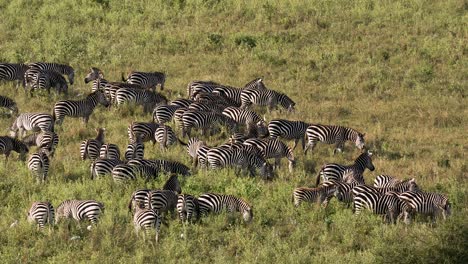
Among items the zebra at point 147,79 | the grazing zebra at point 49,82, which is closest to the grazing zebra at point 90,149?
the grazing zebra at point 49,82

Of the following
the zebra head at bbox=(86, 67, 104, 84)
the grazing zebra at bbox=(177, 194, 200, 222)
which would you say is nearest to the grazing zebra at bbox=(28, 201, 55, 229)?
the grazing zebra at bbox=(177, 194, 200, 222)

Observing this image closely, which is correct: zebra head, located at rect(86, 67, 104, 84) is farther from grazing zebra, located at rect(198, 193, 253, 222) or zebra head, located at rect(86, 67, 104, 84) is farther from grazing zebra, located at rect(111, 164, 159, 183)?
grazing zebra, located at rect(198, 193, 253, 222)

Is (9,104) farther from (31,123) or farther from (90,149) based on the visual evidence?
(90,149)

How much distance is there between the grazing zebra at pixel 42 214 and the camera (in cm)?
1778

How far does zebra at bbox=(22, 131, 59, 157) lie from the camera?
22781 millimetres

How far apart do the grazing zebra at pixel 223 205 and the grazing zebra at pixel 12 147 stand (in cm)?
618

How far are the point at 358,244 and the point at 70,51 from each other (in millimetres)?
20122

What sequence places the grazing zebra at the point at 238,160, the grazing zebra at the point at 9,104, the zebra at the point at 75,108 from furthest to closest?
1. the grazing zebra at the point at 9,104
2. the zebra at the point at 75,108
3. the grazing zebra at the point at 238,160

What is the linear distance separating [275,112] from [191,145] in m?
5.91

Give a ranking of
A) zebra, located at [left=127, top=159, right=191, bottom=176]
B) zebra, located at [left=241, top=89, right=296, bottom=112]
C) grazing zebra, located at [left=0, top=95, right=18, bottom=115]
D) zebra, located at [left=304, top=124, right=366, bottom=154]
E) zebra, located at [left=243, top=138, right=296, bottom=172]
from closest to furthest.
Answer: zebra, located at [left=127, top=159, right=191, bottom=176] → zebra, located at [left=243, top=138, right=296, bottom=172] → zebra, located at [left=304, top=124, right=366, bottom=154] → grazing zebra, located at [left=0, top=95, right=18, bottom=115] → zebra, located at [left=241, top=89, right=296, bottom=112]

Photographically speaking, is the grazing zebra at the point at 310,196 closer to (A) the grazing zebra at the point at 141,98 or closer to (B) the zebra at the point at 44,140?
(B) the zebra at the point at 44,140

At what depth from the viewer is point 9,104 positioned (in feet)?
87.8

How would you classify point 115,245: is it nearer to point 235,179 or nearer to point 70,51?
point 235,179

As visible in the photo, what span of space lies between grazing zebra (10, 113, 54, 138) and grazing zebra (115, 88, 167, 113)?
124 inches
